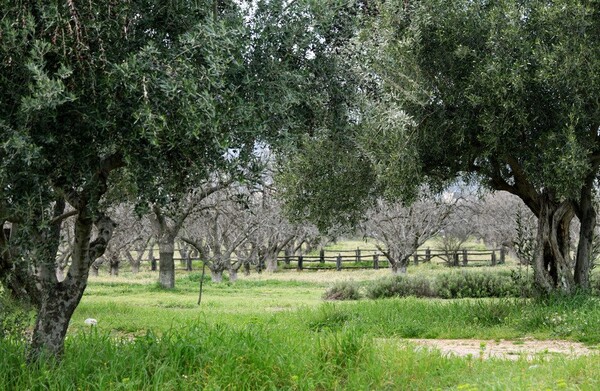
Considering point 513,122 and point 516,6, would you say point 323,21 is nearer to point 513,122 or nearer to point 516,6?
point 513,122

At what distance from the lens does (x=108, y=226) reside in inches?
361

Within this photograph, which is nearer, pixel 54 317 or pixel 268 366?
pixel 268 366

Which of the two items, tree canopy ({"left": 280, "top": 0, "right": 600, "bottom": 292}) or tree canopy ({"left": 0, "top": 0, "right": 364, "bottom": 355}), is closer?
tree canopy ({"left": 0, "top": 0, "right": 364, "bottom": 355})

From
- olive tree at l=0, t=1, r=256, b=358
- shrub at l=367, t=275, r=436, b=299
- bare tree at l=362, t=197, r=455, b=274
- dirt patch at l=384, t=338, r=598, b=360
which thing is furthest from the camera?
bare tree at l=362, t=197, r=455, b=274

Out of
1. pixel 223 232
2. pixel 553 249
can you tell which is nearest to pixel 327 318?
pixel 553 249

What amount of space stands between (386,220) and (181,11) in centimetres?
3510

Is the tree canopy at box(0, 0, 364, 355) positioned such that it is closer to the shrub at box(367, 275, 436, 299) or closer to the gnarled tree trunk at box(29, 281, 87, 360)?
the gnarled tree trunk at box(29, 281, 87, 360)

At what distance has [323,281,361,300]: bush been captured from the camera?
92.8ft

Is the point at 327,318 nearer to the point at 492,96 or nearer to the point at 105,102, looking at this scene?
the point at 492,96

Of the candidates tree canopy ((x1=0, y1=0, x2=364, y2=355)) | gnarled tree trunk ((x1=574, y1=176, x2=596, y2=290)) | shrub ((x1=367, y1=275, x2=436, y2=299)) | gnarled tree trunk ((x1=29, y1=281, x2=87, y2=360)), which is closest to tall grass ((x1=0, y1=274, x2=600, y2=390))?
gnarled tree trunk ((x1=29, y1=281, x2=87, y2=360))

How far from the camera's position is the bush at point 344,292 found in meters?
28.3

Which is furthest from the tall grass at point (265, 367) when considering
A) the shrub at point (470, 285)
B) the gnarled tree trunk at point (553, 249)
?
the shrub at point (470, 285)

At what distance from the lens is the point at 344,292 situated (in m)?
28.5

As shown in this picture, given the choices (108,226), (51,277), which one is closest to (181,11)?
(108,226)
